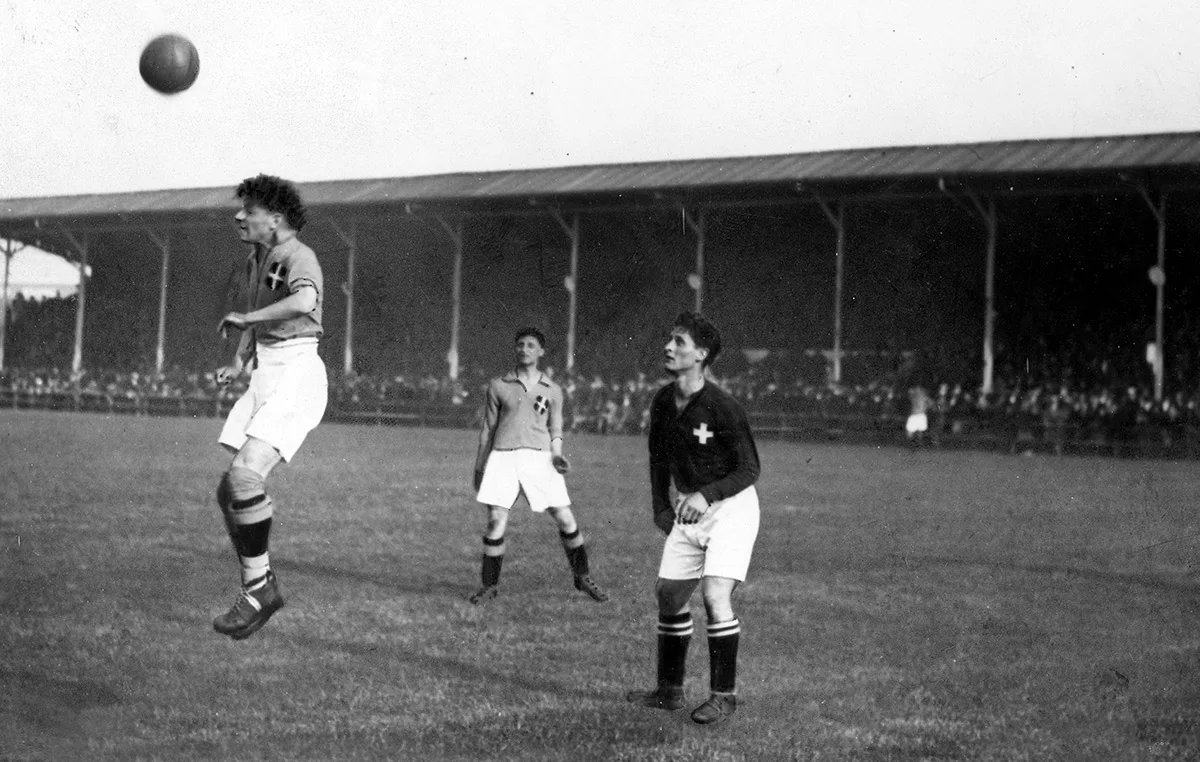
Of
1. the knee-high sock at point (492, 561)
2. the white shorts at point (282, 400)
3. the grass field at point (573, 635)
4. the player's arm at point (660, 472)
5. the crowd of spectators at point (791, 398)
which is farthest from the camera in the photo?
the crowd of spectators at point (791, 398)

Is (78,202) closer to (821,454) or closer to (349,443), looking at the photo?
(349,443)

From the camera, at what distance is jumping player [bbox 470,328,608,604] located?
7.98 metres

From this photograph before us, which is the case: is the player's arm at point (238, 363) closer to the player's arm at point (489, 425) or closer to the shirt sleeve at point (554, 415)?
the player's arm at point (489, 425)

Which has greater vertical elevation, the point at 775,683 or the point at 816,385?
the point at 816,385

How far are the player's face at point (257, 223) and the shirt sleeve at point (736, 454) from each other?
2.13 metres

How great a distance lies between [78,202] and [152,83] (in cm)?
1399

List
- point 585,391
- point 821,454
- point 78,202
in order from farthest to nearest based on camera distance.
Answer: point 585,391, point 821,454, point 78,202

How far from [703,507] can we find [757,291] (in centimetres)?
2138

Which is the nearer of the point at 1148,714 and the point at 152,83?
the point at 1148,714

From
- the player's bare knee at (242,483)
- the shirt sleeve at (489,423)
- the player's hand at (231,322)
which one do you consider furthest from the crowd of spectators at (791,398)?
the player's hand at (231,322)

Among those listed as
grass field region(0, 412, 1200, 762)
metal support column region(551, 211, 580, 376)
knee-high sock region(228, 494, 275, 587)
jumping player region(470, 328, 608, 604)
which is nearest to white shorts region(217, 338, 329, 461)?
knee-high sock region(228, 494, 275, 587)

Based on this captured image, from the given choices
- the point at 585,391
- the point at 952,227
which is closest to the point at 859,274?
the point at 952,227

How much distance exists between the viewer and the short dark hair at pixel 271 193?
5.50m

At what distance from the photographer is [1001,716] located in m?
5.26
